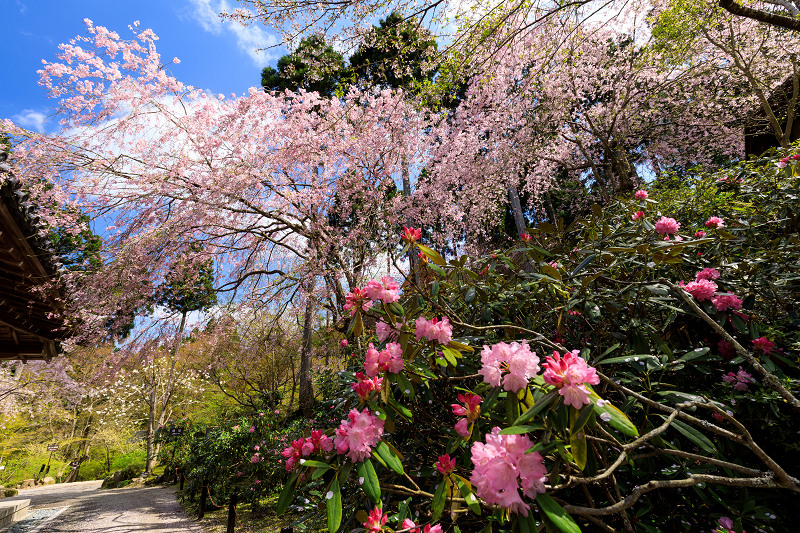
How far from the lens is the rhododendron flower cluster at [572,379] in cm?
83

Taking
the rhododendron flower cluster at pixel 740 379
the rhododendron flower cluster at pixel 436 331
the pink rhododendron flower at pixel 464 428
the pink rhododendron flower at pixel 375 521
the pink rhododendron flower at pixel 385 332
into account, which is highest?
the pink rhododendron flower at pixel 385 332

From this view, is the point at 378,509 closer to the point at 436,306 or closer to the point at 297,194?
the point at 436,306

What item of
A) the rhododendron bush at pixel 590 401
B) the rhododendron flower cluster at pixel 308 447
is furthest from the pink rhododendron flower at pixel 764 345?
→ the rhododendron flower cluster at pixel 308 447

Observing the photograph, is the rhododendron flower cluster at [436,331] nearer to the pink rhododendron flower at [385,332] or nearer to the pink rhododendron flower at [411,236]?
the pink rhododendron flower at [385,332]

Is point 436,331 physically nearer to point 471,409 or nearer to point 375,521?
point 471,409

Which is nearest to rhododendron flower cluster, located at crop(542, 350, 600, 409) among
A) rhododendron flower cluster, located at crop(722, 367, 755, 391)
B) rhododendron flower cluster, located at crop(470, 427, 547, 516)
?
rhododendron flower cluster, located at crop(470, 427, 547, 516)

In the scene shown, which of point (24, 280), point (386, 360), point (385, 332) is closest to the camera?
point (386, 360)

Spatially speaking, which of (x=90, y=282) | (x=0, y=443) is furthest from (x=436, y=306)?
(x=0, y=443)

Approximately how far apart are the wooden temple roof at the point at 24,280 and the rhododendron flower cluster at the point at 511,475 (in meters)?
4.30

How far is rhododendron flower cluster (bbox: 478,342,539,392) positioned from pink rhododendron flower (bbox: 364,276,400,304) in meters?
0.50

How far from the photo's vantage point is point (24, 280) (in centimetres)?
411

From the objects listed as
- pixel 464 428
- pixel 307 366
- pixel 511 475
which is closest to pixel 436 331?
pixel 464 428

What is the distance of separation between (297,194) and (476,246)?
6960mm

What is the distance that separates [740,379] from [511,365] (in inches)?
46.7
